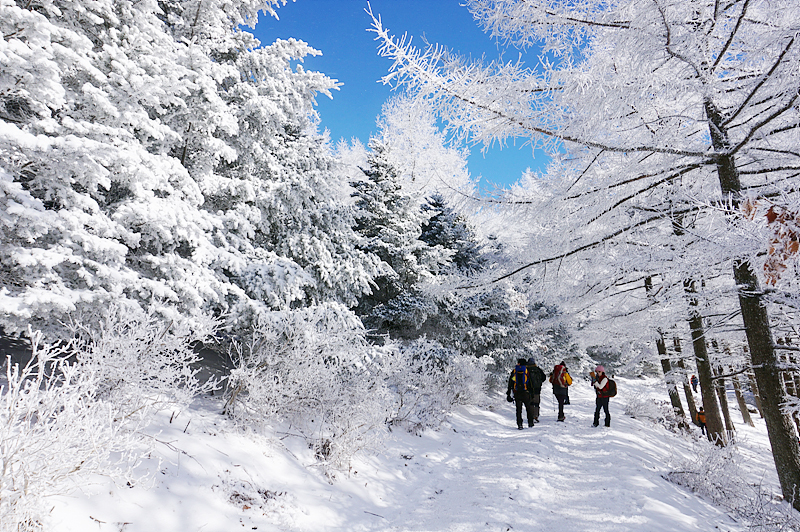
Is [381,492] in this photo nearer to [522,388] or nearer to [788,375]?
[522,388]

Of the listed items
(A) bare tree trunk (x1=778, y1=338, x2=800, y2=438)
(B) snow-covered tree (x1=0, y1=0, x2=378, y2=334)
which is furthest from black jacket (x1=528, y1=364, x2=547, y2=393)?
(B) snow-covered tree (x1=0, y1=0, x2=378, y2=334)

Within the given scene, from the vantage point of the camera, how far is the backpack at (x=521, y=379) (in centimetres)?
939

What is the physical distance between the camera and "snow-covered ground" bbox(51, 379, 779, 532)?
130 inches

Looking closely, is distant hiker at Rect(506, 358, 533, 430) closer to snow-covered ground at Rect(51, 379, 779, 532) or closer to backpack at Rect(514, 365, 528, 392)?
backpack at Rect(514, 365, 528, 392)

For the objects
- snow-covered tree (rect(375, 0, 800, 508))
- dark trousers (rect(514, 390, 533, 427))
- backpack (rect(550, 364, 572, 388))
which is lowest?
dark trousers (rect(514, 390, 533, 427))

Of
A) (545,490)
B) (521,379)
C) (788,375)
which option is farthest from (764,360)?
(788,375)

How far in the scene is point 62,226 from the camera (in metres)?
4.69

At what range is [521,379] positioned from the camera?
30.8ft

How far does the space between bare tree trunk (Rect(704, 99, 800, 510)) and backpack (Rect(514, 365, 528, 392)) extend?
511 centimetres

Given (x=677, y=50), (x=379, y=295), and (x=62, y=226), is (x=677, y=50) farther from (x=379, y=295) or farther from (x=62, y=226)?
(x=379, y=295)

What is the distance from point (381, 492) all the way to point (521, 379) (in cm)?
532

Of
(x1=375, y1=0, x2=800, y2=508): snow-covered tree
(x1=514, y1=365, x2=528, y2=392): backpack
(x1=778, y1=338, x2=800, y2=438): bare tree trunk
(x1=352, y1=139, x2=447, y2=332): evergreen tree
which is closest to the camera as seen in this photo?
(x1=375, y1=0, x2=800, y2=508): snow-covered tree

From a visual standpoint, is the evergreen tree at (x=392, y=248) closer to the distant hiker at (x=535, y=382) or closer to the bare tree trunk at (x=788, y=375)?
the distant hiker at (x=535, y=382)

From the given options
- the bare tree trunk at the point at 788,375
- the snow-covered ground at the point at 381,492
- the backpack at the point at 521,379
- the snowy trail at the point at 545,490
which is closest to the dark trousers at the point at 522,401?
the backpack at the point at 521,379
